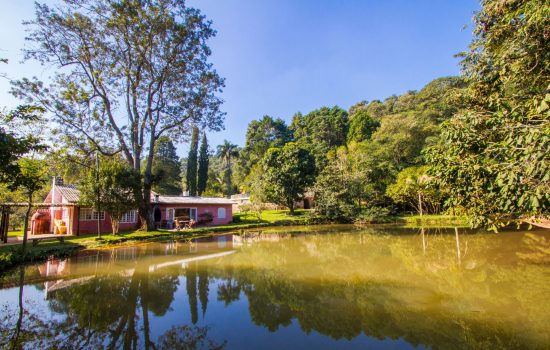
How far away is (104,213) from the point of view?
850 inches

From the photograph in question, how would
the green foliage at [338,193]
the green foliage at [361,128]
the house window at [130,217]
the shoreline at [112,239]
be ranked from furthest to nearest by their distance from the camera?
the green foliage at [361,128]
the green foliage at [338,193]
the house window at [130,217]
the shoreline at [112,239]

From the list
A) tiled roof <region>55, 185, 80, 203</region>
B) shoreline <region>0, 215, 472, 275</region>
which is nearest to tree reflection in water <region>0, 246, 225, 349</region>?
shoreline <region>0, 215, 472, 275</region>

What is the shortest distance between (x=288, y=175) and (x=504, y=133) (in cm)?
2738

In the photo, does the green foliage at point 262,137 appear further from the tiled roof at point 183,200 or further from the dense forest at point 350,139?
the tiled roof at point 183,200

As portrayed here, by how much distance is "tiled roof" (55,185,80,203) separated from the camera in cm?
1969

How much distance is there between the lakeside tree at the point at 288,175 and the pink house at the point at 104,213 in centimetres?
564

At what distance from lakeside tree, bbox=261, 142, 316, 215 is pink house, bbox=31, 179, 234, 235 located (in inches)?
222

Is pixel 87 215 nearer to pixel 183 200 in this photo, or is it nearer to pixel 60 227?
pixel 60 227

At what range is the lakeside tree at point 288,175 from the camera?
3247cm

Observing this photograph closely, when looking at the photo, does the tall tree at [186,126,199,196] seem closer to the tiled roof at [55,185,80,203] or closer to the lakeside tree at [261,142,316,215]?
the lakeside tree at [261,142,316,215]

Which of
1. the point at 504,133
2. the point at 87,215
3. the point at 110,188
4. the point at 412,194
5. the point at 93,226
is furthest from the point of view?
the point at 412,194

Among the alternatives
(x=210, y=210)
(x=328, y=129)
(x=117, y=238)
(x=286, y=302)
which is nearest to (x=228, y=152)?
(x=328, y=129)

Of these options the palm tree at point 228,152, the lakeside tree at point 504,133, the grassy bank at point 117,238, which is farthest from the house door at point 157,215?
the palm tree at point 228,152

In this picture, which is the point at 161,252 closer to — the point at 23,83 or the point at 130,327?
the point at 130,327
